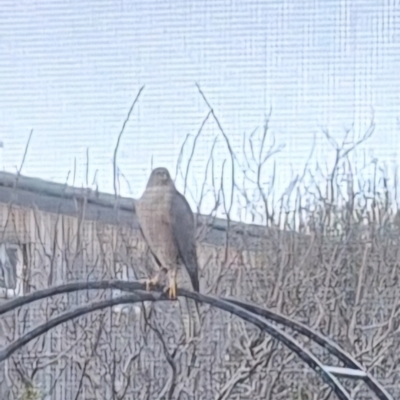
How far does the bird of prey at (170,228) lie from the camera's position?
93 centimetres

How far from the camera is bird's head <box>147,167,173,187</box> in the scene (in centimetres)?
94

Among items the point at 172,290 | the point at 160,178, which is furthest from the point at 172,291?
the point at 160,178

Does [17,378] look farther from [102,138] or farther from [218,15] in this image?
[218,15]

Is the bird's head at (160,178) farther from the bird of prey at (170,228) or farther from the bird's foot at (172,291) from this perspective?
the bird's foot at (172,291)

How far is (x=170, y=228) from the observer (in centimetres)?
Result: 93

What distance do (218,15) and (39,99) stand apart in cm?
26

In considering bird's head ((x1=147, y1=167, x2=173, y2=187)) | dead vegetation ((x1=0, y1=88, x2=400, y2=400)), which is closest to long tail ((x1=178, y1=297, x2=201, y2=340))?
dead vegetation ((x1=0, y1=88, x2=400, y2=400))

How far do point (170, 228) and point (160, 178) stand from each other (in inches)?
2.5

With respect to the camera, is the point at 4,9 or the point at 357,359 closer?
the point at 357,359

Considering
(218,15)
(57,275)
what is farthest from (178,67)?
(57,275)

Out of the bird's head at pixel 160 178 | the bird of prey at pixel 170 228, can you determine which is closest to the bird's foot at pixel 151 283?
the bird of prey at pixel 170 228

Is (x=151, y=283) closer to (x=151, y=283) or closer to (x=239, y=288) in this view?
(x=151, y=283)

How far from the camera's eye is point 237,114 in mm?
933

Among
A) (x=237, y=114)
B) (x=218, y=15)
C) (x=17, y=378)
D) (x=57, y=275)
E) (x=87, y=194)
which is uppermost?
(x=218, y=15)
